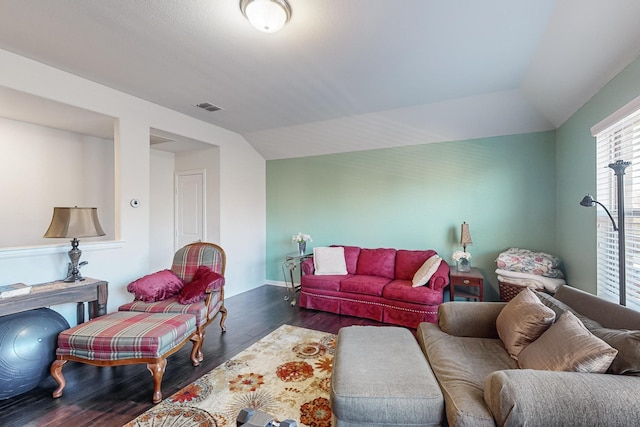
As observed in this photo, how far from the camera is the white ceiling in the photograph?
1850mm

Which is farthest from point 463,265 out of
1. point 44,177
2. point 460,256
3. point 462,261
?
point 44,177

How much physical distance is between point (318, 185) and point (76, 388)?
3.84 metres

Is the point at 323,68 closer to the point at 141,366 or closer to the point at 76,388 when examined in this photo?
the point at 141,366

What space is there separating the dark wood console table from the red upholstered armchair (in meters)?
0.20

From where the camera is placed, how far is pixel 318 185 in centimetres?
492

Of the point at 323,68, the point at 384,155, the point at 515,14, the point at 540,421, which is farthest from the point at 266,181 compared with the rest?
the point at 540,421

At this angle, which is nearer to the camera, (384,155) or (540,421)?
(540,421)

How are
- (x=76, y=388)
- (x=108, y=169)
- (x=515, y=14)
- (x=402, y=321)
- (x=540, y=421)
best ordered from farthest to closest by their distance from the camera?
1. (x=108, y=169)
2. (x=402, y=321)
3. (x=76, y=388)
4. (x=515, y=14)
5. (x=540, y=421)

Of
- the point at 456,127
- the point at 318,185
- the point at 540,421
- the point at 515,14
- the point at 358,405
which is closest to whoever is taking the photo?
the point at 540,421

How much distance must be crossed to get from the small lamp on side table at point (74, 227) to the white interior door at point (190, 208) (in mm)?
1925

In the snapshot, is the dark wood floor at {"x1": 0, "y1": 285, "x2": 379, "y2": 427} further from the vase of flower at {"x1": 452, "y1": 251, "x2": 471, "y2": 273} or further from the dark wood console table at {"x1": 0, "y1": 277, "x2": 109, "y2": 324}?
the vase of flower at {"x1": 452, "y1": 251, "x2": 471, "y2": 273}

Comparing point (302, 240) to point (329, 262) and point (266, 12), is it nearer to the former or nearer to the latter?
point (329, 262)

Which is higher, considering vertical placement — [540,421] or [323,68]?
[323,68]

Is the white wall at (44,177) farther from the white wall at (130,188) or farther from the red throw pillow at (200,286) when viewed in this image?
the red throw pillow at (200,286)
